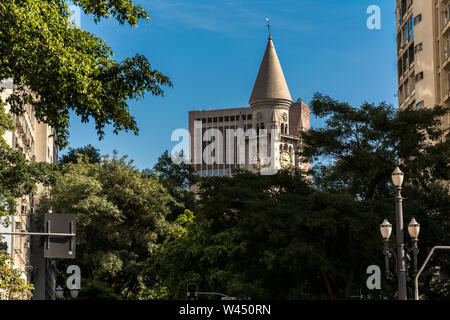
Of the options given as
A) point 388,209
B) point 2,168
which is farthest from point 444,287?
point 2,168

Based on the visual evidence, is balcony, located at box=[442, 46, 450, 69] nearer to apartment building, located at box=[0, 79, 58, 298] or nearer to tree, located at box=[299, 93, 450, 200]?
tree, located at box=[299, 93, 450, 200]

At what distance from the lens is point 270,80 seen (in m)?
152

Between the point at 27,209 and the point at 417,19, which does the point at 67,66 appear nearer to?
the point at 27,209

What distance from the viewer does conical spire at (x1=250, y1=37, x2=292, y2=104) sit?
151000mm

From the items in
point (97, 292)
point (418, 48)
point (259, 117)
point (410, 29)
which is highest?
point (259, 117)

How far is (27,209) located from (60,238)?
38.7 m

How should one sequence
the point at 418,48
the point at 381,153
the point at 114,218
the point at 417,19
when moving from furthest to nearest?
the point at 417,19
the point at 418,48
the point at 114,218
the point at 381,153

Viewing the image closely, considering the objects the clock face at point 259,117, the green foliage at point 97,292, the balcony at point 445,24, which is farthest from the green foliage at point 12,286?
the clock face at point 259,117

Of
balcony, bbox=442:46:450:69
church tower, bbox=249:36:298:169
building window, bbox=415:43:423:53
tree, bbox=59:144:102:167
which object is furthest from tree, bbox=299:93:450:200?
church tower, bbox=249:36:298:169

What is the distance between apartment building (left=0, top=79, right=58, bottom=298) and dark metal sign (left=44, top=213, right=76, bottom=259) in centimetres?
2456

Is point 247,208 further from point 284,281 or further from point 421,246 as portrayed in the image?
point 421,246

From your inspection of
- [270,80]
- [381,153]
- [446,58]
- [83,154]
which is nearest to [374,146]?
[381,153]

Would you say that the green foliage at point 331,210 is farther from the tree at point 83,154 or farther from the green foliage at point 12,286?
the tree at point 83,154

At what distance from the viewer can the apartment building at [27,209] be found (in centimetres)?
4409
